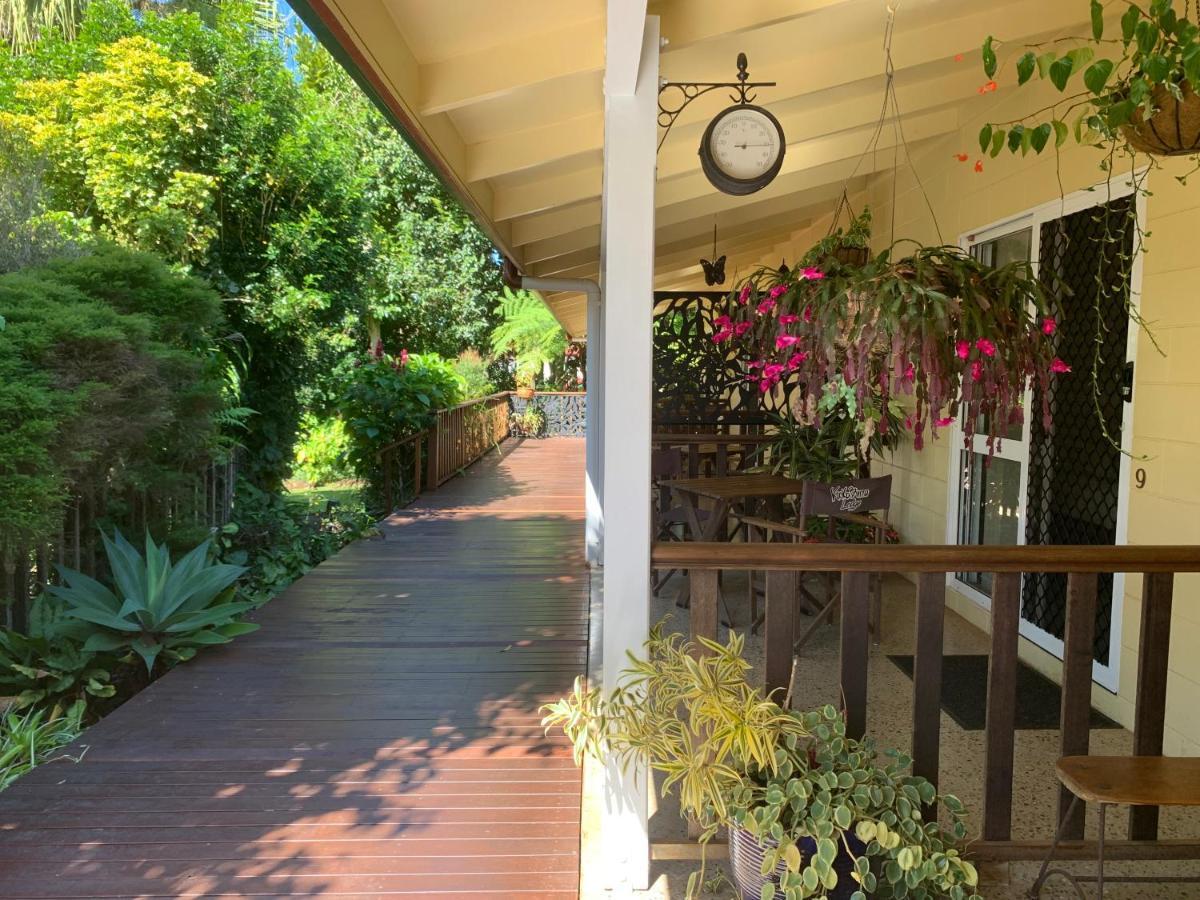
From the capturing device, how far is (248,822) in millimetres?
2479

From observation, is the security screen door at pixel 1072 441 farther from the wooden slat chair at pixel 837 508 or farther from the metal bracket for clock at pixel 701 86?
the metal bracket for clock at pixel 701 86

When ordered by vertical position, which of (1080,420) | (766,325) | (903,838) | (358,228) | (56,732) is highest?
(358,228)

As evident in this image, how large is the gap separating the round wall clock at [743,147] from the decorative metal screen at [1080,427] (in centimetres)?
130

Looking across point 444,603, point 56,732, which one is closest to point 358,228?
point 444,603

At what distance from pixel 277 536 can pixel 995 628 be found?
209 inches

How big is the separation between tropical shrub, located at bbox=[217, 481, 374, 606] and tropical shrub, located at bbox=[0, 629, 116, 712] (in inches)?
45.3

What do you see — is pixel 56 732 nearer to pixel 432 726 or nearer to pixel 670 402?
pixel 432 726

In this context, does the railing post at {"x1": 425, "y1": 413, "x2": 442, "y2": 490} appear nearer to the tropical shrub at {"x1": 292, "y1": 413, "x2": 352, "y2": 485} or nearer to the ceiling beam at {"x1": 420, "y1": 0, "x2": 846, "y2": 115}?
the tropical shrub at {"x1": 292, "y1": 413, "x2": 352, "y2": 485}

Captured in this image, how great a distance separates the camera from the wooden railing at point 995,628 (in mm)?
2088

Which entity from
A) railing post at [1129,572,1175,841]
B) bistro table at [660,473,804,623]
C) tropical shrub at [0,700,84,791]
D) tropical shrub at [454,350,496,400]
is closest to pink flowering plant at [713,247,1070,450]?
railing post at [1129,572,1175,841]

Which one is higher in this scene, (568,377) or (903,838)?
(568,377)

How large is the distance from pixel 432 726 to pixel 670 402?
3145 millimetres

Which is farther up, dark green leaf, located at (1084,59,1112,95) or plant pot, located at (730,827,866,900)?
dark green leaf, located at (1084,59,1112,95)

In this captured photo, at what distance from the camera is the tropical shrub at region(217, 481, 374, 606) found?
5.62 m
